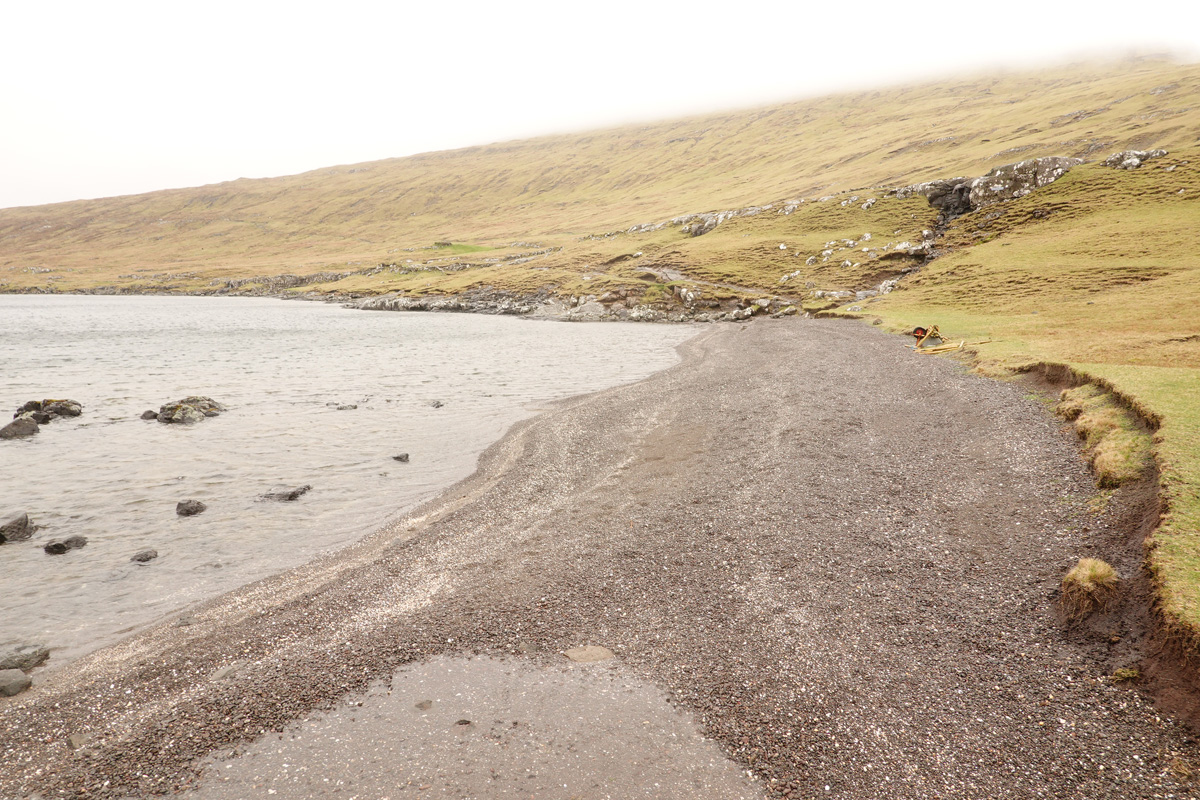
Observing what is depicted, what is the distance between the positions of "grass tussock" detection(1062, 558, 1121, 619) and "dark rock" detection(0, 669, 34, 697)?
784 inches

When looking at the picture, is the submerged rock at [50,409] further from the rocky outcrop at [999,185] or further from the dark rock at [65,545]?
the rocky outcrop at [999,185]

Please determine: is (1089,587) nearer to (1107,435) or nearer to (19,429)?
(1107,435)

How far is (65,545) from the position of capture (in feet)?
53.5

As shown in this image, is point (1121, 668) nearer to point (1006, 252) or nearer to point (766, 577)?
point (766, 577)

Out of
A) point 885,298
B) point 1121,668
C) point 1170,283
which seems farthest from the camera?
point 885,298

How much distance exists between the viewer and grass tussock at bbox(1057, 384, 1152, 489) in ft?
49.3

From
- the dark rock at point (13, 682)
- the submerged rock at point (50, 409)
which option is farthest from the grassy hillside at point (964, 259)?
the submerged rock at point (50, 409)

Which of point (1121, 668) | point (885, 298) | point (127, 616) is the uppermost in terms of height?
point (127, 616)

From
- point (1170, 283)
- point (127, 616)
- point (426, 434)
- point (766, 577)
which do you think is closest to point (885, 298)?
point (1170, 283)

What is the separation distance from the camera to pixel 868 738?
28.0 feet

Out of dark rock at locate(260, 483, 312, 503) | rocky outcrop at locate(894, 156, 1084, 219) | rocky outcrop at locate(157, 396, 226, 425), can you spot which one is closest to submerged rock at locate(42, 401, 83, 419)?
rocky outcrop at locate(157, 396, 226, 425)

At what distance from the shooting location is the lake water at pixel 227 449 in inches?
587

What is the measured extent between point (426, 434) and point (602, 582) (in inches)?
703

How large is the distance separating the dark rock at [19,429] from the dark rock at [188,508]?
1638 cm
